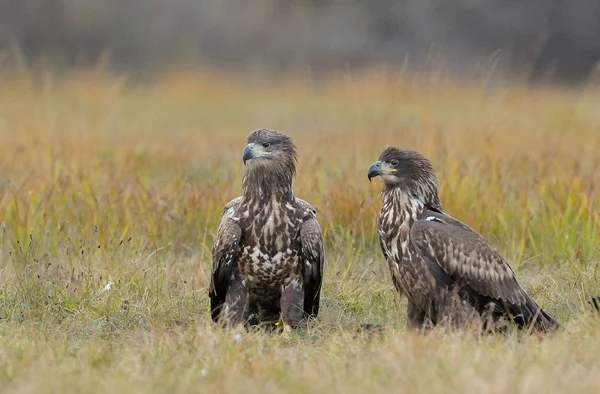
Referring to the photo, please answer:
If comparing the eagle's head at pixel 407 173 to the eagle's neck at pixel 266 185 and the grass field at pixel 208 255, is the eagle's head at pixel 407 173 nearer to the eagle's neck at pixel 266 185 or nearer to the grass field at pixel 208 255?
the eagle's neck at pixel 266 185

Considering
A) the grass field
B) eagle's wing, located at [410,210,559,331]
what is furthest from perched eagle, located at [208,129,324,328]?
eagle's wing, located at [410,210,559,331]

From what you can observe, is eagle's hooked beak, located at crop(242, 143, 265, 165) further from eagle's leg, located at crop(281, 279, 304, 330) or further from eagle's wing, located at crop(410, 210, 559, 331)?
eagle's wing, located at crop(410, 210, 559, 331)

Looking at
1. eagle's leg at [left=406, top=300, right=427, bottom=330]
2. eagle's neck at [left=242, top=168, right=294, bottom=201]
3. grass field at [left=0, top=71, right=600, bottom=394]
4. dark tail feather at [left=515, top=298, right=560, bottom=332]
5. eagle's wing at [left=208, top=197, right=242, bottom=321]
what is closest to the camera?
grass field at [left=0, top=71, right=600, bottom=394]

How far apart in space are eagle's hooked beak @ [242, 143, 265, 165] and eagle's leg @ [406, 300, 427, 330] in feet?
3.95

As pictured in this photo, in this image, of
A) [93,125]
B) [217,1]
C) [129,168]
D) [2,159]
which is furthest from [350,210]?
[217,1]

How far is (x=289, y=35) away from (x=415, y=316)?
11.7 m

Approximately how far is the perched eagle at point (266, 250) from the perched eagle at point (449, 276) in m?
0.49

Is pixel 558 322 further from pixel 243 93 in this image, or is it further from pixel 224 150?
pixel 243 93

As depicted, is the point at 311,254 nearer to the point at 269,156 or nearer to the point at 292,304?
the point at 292,304

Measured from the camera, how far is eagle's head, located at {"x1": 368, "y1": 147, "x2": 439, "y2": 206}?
5.94 meters

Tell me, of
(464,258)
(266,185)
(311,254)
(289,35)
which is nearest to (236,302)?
(311,254)

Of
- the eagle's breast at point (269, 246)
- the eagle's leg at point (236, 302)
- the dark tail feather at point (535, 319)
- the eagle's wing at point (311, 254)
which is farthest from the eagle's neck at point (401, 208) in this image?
the eagle's leg at point (236, 302)

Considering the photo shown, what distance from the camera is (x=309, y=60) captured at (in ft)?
53.9

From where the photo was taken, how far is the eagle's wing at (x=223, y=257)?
233 inches
